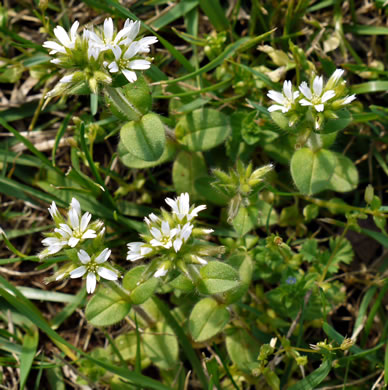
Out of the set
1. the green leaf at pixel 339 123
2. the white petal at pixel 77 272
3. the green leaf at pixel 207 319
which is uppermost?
the green leaf at pixel 339 123

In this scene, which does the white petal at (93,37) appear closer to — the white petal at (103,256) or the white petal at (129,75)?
the white petal at (129,75)

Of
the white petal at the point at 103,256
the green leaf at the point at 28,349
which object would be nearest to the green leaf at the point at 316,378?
the white petal at the point at 103,256

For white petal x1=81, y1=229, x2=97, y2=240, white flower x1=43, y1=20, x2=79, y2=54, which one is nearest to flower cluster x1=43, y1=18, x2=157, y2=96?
white flower x1=43, y1=20, x2=79, y2=54

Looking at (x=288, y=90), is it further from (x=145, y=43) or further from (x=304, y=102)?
(x=145, y=43)

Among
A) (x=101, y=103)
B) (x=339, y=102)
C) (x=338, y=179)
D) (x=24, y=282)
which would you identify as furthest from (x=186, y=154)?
(x=24, y=282)

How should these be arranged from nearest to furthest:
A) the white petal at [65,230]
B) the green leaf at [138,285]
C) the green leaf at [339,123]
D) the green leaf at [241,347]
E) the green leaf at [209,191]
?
the white petal at [65,230] < the green leaf at [138,285] < the green leaf at [339,123] < the green leaf at [241,347] < the green leaf at [209,191]

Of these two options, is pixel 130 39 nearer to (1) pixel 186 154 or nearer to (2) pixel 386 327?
(1) pixel 186 154
